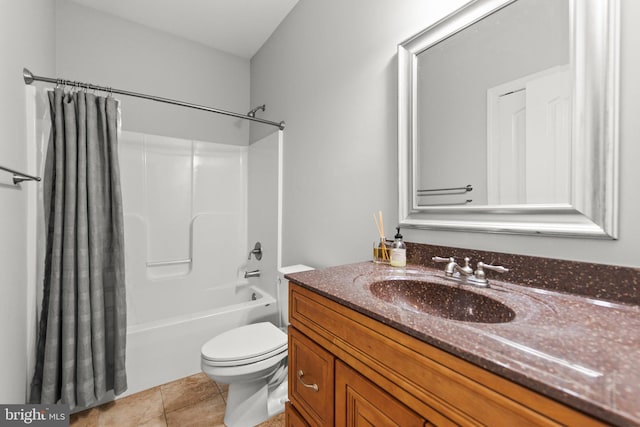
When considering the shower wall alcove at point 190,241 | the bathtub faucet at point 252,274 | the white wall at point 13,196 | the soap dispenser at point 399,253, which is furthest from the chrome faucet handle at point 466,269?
the bathtub faucet at point 252,274

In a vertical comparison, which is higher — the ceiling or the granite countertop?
the ceiling

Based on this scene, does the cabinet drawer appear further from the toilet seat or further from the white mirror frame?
the white mirror frame

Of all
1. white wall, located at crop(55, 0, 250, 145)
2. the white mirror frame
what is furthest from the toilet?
white wall, located at crop(55, 0, 250, 145)

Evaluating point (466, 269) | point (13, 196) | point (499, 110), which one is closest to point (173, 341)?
point (13, 196)

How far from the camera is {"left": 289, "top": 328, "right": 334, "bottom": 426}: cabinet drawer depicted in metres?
0.78

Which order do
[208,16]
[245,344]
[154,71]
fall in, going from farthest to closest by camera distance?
[154,71] → [208,16] → [245,344]

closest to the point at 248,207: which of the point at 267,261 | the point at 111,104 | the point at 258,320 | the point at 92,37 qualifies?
the point at 267,261

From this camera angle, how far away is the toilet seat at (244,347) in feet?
4.21

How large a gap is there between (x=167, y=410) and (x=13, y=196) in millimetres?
1324

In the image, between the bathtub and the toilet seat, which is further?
the bathtub

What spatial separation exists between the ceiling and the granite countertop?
86.1 inches

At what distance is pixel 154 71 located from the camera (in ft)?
7.38

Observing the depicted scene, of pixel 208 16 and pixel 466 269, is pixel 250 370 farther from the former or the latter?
pixel 208 16

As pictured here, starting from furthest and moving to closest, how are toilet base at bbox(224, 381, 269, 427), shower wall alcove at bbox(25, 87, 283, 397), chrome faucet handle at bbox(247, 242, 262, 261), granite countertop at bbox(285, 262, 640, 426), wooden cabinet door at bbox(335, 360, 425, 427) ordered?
chrome faucet handle at bbox(247, 242, 262, 261)
shower wall alcove at bbox(25, 87, 283, 397)
toilet base at bbox(224, 381, 269, 427)
wooden cabinet door at bbox(335, 360, 425, 427)
granite countertop at bbox(285, 262, 640, 426)
